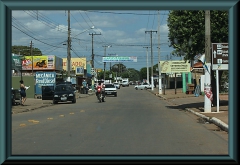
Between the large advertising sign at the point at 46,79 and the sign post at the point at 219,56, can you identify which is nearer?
the sign post at the point at 219,56

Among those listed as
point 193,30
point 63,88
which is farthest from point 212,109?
point 63,88

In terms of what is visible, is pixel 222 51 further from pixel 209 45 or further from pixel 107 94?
pixel 107 94

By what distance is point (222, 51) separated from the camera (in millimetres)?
20594

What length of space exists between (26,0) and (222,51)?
47.4ft

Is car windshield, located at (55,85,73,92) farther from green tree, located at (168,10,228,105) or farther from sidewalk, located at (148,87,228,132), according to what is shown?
green tree, located at (168,10,228,105)

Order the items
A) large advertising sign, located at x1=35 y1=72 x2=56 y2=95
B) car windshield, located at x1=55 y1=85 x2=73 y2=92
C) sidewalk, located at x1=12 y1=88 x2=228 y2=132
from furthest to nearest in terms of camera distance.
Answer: large advertising sign, located at x1=35 y1=72 x2=56 y2=95
car windshield, located at x1=55 y1=85 x2=73 y2=92
sidewalk, located at x1=12 y1=88 x2=228 y2=132

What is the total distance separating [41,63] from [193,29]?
38.2m

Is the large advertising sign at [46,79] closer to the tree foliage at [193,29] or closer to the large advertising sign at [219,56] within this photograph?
the tree foliage at [193,29]

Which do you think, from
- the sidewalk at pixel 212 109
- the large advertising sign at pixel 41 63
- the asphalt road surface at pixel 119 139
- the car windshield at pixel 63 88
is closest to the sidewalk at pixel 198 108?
the sidewalk at pixel 212 109

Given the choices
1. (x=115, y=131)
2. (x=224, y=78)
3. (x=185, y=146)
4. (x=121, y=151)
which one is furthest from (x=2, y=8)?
(x=224, y=78)

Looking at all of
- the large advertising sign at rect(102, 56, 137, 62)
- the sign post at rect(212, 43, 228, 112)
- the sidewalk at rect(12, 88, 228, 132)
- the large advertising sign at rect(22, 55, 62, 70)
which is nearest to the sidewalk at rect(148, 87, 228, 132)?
the sidewalk at rect(12, 88, 228, 132)

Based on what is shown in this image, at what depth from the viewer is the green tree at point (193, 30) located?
23.7 metres

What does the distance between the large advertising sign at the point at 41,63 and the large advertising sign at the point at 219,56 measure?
39903 millimetres

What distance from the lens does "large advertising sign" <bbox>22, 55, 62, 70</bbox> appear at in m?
58.3
